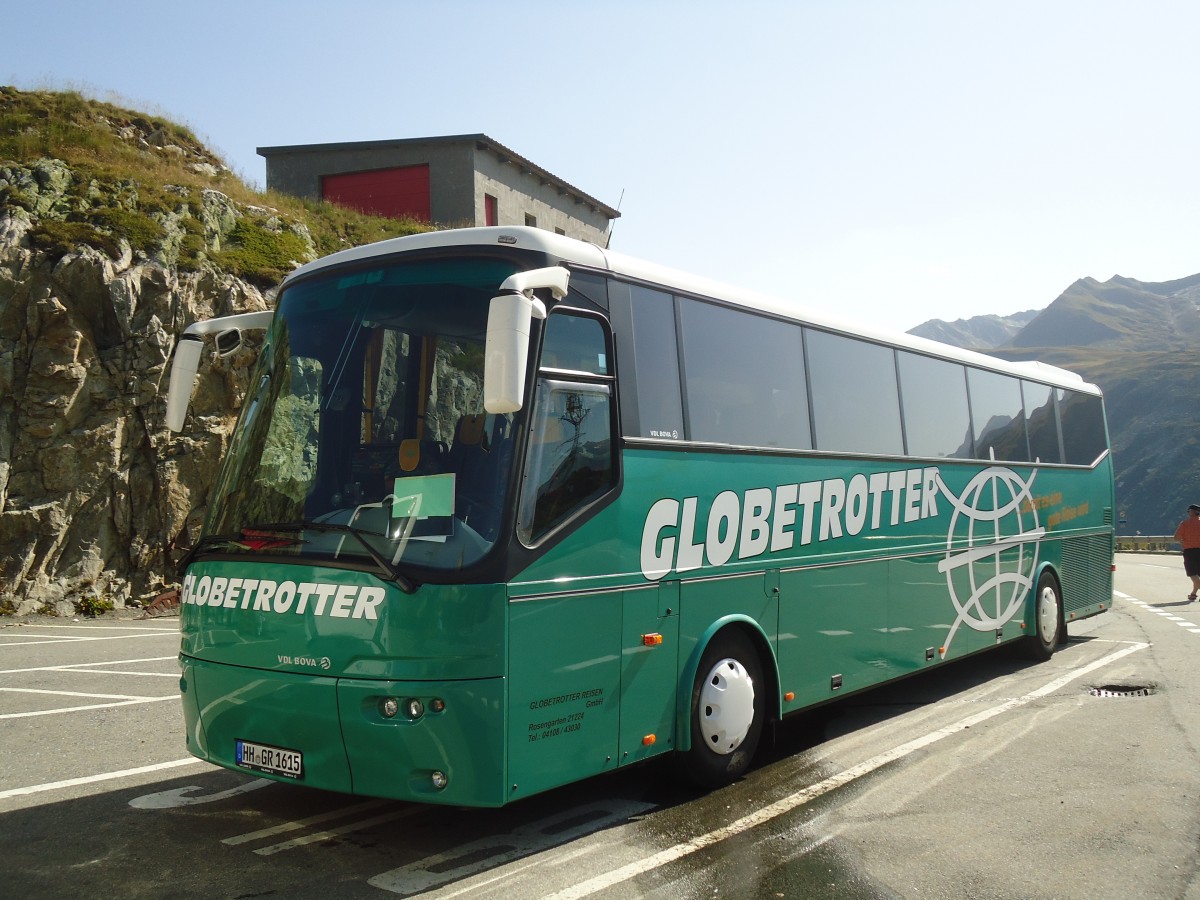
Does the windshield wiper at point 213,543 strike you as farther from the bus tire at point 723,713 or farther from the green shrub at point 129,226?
the green shrub at point 129,226

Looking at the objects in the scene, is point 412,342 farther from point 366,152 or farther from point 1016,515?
point 366,152

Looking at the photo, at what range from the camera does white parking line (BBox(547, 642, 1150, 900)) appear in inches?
199

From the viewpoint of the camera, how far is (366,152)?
36.8 meters

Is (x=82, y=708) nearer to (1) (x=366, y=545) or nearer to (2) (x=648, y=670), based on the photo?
(1) (x=366, y=545)

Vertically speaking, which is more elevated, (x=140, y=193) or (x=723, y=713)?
(x=140, y=193)

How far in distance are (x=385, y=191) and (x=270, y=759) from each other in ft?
110

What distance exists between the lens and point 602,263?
20.4 ft

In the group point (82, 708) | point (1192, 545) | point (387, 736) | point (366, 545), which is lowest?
point (82, 708)

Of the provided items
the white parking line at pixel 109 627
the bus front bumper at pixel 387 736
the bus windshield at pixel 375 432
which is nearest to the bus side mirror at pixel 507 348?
the bus windshield at pixel 375 432

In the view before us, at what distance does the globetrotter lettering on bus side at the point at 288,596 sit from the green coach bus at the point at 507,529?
0.05 ft

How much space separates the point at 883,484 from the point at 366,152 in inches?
1247

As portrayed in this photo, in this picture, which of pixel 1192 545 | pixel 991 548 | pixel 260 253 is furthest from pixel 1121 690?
pixel 260 253

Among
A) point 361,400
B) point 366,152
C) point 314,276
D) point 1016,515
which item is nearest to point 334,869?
point 361,400

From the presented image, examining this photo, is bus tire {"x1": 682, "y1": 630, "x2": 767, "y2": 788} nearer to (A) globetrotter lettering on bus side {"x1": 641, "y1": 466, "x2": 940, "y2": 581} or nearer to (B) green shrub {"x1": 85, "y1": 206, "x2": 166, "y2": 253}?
(A) globetrotter lettering on bus side {"x1": 641, "y1": 466, "x2": 940, "y2": 581}
